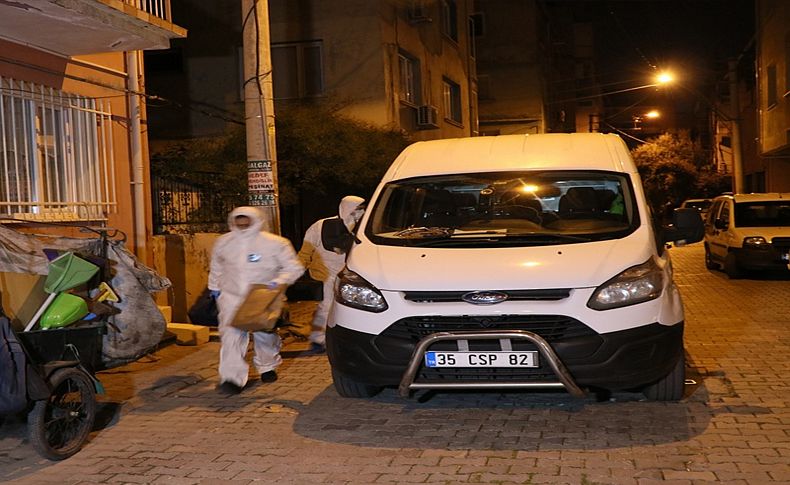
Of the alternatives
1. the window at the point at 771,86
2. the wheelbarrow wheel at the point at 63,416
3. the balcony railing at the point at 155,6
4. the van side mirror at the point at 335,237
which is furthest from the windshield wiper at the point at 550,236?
the window at the point at 771,86

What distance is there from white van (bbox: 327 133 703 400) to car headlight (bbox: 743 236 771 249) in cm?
916

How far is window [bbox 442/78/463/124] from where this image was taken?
26.7 metres

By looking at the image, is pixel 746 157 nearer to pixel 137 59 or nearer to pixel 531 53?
pixel 531 53

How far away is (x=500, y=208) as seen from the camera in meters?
7.23

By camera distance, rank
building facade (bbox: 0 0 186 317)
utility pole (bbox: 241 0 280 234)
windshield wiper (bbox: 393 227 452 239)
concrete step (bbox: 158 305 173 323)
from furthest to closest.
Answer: concrete step (bbox: 158 305 173 323) → utility pole (bbox: 241 0 280 234) → building facade (bbox: 0 0 186 317) → windshield wiper (bbox: 393 227 452 239)

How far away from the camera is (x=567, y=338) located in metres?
5.89

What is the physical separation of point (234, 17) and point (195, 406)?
1498 cm

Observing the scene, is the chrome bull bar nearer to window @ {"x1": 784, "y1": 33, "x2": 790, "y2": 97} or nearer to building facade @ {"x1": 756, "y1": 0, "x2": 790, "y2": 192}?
building facade @ {"x1": 756, "y1": 0, "x2": 790, "y2": 192}

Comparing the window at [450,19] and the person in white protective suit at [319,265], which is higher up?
the window at [450,19]

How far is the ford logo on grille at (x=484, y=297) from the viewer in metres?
5.91

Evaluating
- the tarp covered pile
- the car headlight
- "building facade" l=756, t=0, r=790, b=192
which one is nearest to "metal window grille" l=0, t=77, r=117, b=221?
the tarp covered pile

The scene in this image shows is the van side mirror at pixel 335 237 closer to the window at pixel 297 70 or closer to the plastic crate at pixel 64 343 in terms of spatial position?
the plastic crate at pixel 64 343

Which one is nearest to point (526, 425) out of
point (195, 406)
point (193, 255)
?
point (195, 406)

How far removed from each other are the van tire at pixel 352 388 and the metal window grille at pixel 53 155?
12.8 ft
